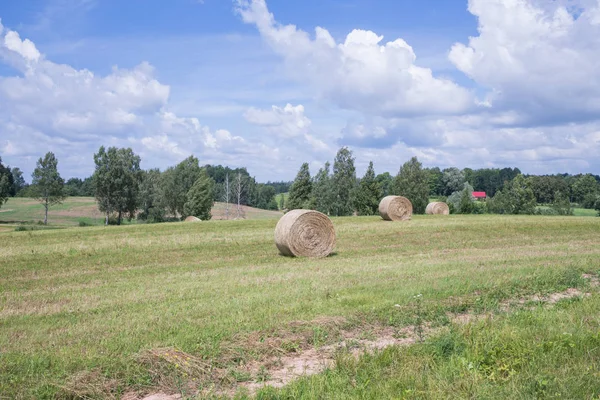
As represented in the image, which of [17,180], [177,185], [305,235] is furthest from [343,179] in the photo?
[17,180]

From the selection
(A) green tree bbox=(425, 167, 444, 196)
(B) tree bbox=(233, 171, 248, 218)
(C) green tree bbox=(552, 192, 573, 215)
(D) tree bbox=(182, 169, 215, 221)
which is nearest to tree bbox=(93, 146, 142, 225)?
(D) tree bbox=(182, 169, 215, 221)

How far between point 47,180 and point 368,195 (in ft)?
145

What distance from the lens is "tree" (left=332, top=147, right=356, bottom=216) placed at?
2726 inches

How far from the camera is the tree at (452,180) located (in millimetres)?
125312

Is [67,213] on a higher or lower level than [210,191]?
lower

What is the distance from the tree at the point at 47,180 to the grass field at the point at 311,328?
5729 cm

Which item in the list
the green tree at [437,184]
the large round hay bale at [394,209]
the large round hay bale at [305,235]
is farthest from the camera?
the green tree at [437,184]

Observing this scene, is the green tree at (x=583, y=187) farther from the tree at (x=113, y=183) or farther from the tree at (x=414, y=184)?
the tree at (x=113, y=183)

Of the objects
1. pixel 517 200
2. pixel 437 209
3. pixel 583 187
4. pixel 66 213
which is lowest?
pixel 66 213

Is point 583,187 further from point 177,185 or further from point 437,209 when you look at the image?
point 177,185

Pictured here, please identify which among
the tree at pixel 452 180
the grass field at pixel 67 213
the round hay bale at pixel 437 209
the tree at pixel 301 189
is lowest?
the grass field at pixel 67 213

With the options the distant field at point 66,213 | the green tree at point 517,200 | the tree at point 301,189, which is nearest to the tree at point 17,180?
the distant field at point 66,213

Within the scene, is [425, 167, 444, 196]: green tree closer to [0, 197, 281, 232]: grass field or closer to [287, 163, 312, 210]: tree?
[0, 197, 281, 232]: grass field

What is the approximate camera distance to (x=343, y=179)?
228 feet
